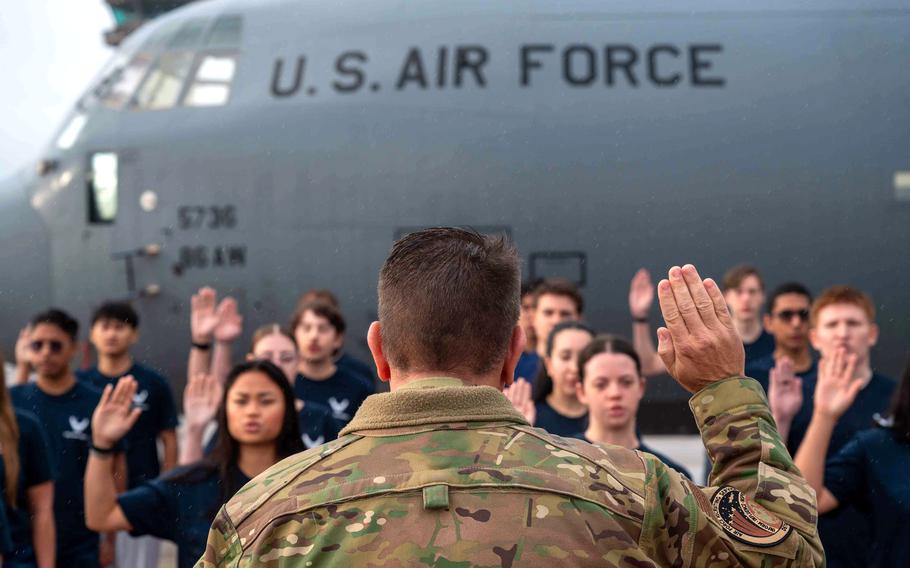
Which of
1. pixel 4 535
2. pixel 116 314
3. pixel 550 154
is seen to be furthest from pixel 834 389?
pixel 550 154

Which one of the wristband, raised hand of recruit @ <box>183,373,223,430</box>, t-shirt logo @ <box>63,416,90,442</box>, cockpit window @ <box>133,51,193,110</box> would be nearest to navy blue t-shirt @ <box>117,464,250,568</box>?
the wristband

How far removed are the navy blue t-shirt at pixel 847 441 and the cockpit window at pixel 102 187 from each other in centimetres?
558

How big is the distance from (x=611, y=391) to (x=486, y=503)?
9.72ft

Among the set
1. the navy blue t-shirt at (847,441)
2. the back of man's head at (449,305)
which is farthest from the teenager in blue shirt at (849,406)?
the back of man's head at (449,305)

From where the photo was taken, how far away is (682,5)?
28.9ft

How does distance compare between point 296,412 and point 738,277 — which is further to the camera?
point 738,277

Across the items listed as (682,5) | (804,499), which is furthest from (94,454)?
(682,5)

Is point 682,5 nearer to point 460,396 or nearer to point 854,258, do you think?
point 854,258

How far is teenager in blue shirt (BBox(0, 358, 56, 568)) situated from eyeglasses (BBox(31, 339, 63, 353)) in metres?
1.19

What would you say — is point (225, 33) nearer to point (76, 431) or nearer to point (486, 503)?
point (76, 431)

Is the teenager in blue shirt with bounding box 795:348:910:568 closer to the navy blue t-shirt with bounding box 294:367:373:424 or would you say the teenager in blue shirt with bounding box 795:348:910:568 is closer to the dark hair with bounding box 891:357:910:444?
the dark hair with bounding box 891:357:910:444

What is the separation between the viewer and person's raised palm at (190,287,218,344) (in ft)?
22.7

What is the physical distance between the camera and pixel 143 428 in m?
6.64

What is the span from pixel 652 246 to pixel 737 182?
0.77 meters
